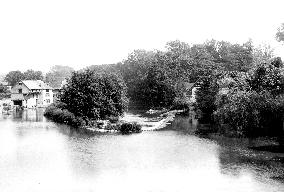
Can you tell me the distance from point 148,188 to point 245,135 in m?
25.2

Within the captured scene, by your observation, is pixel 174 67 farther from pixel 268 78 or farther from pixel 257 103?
pixel 257 103

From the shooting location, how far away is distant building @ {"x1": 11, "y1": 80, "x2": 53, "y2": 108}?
96.6m

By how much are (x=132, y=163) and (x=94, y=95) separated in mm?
28403

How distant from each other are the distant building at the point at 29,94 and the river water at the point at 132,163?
146ft

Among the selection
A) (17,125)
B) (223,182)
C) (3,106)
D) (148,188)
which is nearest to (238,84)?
(223,182)

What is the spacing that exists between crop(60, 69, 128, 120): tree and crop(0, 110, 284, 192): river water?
10057 mm

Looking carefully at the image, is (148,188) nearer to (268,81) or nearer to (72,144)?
(72,144)

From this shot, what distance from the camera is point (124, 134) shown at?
52656 mm

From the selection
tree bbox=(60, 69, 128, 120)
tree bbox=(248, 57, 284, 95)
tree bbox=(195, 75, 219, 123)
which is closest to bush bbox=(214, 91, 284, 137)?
tree bbox=(248, 57, 284, 95)

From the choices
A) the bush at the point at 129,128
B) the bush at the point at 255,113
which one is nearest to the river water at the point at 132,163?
the bush at the point at 129,128

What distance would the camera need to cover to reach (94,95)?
62.6m

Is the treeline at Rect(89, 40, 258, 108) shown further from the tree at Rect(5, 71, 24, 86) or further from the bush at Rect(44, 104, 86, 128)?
the tree at Rect(5, 71, 24, 86)

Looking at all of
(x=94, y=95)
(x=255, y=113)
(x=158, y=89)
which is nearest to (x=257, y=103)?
(x=255, y=113)

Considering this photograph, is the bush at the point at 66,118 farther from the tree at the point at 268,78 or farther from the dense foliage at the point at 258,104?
the tree at the point at 268,78
